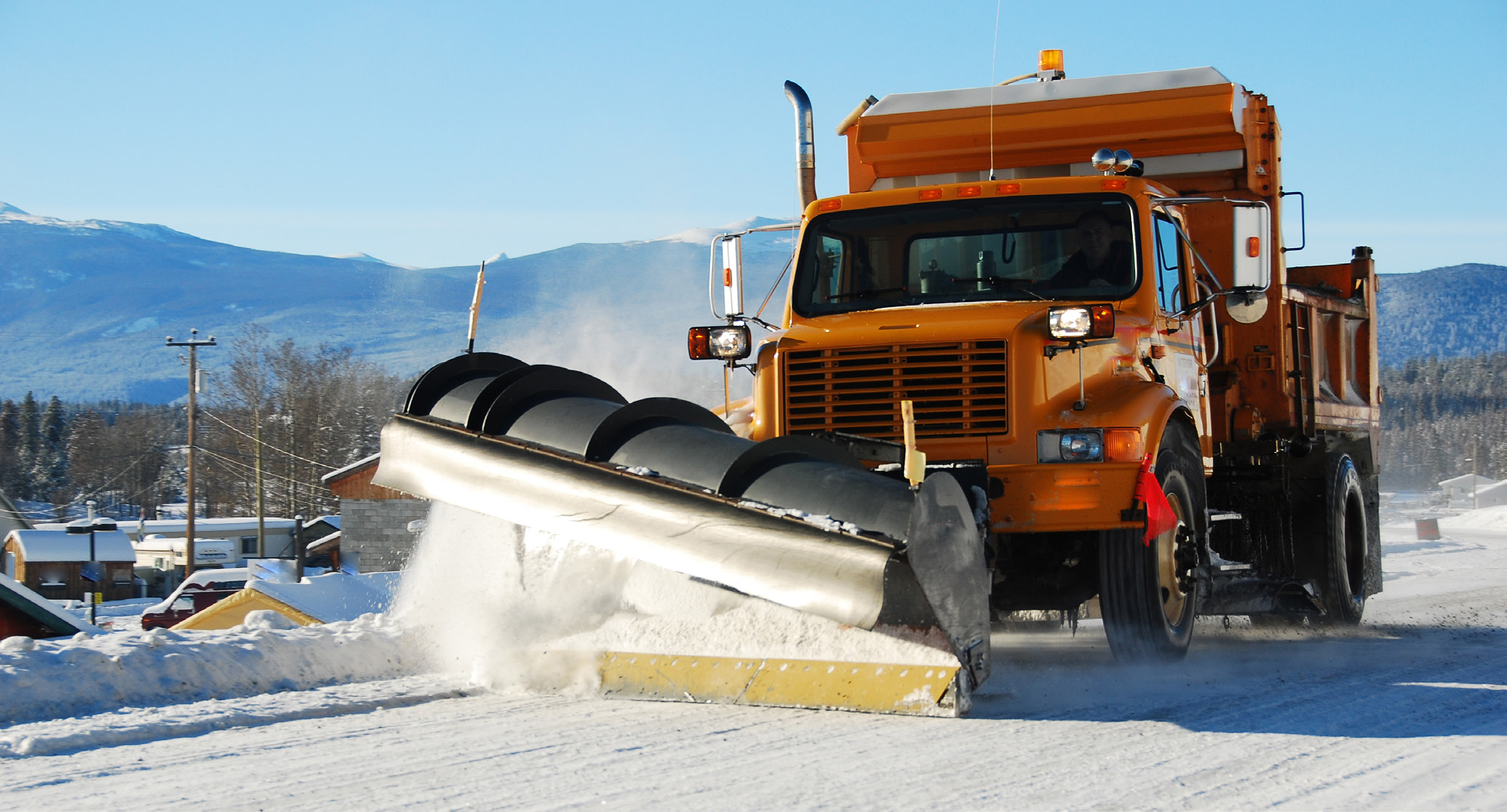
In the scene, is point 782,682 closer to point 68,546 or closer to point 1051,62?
point 1051,62

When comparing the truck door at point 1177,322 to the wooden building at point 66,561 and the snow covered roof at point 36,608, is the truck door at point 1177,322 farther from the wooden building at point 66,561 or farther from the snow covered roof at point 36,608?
the wooden building at point 66,561

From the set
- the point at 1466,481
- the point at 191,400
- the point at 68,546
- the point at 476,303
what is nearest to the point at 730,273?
the point at 476,303

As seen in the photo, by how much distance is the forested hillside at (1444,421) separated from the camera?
460 ft

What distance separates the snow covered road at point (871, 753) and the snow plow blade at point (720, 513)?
17cm

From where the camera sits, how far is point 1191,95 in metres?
8.52

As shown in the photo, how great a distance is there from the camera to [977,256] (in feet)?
24.2

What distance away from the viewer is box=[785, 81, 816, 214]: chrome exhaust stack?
29.7 ft

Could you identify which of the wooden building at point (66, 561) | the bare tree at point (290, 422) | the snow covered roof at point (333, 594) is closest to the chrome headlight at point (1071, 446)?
the snow covered roof at point (333, 594)

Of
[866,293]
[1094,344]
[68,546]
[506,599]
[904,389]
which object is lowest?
[68,546]

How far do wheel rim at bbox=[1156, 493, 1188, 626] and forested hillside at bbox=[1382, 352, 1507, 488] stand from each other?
13268 cm

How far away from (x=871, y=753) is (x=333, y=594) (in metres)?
18.1

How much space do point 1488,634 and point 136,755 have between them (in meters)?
8.28

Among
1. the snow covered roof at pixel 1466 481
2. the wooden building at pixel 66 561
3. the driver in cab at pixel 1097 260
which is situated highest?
the driver in cab at pixel 1097 260

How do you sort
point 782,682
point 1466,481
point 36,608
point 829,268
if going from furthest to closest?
point 1466,481 < point 36,608 < point 829,268 < point 782,682
